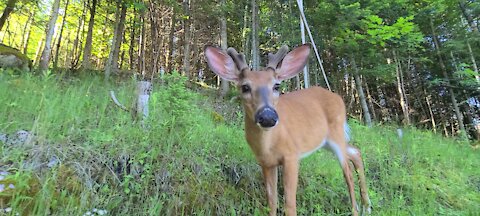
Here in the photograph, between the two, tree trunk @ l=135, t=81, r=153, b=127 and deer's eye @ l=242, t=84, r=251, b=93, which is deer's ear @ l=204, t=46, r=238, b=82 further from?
tree trunk @ l=135, t=81, r=153, b=127

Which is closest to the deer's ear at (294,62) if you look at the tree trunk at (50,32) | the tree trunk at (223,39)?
the tree trunk at (50,32)

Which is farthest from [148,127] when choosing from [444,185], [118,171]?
[444,185]

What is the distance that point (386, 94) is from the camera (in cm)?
1839

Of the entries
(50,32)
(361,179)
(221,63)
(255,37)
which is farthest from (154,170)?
(255,37)

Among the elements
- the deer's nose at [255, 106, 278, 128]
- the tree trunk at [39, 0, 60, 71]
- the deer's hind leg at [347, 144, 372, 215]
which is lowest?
the deer's hind leg at [347, 144, 372, 215]

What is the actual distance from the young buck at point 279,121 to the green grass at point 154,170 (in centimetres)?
46

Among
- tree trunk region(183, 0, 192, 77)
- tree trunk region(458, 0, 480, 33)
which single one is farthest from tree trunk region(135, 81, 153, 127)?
tree trunk region(458, 0, 480, 33)

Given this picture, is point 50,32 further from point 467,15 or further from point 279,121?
point 467,15

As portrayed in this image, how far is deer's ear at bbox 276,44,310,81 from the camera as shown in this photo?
312 centimetres

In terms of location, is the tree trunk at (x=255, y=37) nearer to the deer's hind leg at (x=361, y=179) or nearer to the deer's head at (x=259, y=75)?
the deer's hind leg at (x=361, y=179)

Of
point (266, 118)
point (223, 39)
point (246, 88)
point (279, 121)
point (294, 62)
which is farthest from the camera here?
point (223, 39)

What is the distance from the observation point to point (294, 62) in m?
3.15

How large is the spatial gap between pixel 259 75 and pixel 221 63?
43 centimetres

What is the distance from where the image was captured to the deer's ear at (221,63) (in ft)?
9.93
